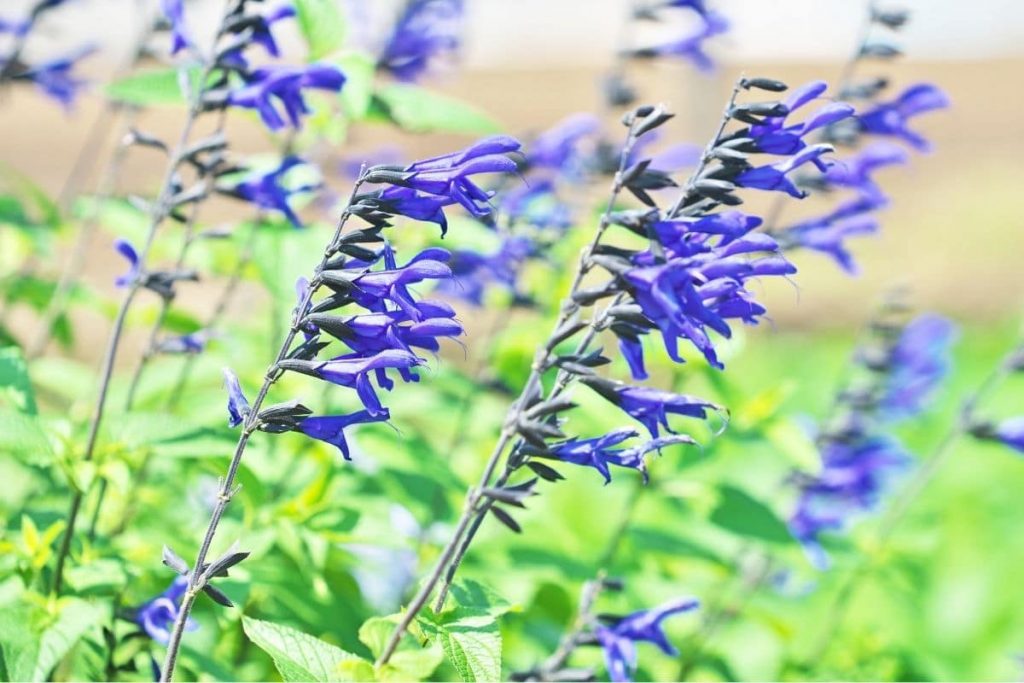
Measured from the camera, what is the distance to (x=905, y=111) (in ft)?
10.5

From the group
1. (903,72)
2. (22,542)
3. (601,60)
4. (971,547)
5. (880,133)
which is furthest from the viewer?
(601,60)

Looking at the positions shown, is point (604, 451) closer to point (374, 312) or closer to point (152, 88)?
A: point (374, 312)

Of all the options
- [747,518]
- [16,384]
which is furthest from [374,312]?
[747,518]

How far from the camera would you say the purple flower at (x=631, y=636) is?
217 cm

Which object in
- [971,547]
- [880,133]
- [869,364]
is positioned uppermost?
[880,133]

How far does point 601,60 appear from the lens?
1969cm

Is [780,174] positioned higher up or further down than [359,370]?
higher up

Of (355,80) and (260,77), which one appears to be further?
(355,80)

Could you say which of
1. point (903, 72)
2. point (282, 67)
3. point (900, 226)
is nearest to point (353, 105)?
point (282, 67)

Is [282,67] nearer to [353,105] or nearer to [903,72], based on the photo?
[353,105]

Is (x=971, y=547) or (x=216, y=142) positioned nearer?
(x=216, y=142)

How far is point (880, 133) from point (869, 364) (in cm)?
90

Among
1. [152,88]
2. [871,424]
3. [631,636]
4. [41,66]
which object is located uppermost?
[152,88]

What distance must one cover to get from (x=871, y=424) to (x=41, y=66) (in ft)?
9.92
